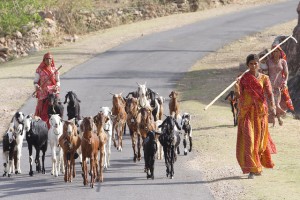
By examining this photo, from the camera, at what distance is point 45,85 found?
20.9 m

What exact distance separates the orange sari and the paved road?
0.94 metres

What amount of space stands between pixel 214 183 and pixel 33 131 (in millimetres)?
3840

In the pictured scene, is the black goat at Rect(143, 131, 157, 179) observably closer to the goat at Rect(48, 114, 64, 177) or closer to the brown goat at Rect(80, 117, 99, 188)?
the brown goat at Rect(80, 117, 99, 188)

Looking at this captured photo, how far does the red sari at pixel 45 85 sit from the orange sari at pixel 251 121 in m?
5.84

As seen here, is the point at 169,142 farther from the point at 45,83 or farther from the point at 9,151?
the point at 45,83

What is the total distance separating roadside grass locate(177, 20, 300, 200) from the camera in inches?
616

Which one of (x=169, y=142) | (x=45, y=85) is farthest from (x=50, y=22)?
(x=169, y=142)

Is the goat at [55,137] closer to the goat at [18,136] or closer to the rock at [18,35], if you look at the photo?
the goat at [18,136]

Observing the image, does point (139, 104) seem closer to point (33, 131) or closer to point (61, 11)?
point (33, 131)

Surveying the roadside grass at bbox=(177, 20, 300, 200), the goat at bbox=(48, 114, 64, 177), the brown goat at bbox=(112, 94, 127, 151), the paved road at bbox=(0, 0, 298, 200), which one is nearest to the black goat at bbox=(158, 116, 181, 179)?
the paved road at bbox=(0, 0, 298, 200)

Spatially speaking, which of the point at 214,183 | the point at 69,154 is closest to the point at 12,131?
the point at 69,154

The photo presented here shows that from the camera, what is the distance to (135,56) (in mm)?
38531

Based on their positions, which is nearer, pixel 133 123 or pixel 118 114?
pixel 133 123

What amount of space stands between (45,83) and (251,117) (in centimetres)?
634
